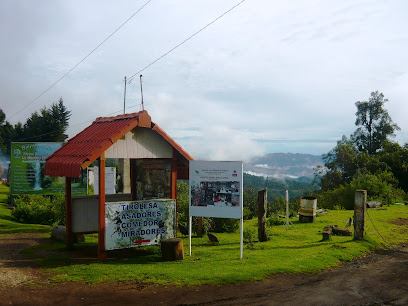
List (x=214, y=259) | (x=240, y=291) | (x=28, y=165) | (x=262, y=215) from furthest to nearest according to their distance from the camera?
(x=28, y=165), (x=262, y=215), (x=214, y=259), (x=240, y=291)

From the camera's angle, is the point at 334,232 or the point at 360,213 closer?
the point at 360,213

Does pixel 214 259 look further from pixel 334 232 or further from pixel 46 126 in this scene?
pixel 46 126

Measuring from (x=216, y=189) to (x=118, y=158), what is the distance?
369 centimetres

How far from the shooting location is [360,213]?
1343 centimetres

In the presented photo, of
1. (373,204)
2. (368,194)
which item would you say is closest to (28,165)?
(373,204)

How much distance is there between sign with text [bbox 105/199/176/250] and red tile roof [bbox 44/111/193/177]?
1520 mm

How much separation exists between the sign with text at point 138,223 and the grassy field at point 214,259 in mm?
505

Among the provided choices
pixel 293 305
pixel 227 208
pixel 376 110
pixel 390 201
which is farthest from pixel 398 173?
pixel 293 305

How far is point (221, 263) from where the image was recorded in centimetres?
1055

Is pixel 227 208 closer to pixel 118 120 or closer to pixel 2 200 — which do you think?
pixel 118 120

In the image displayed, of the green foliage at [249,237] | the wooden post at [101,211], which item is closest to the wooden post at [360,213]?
the green foliage at [249,237]

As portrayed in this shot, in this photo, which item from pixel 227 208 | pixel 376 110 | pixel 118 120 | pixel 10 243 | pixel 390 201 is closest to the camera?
pixel 227 208

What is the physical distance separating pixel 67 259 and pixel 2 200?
19.1m

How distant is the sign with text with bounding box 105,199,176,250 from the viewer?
445 inches
